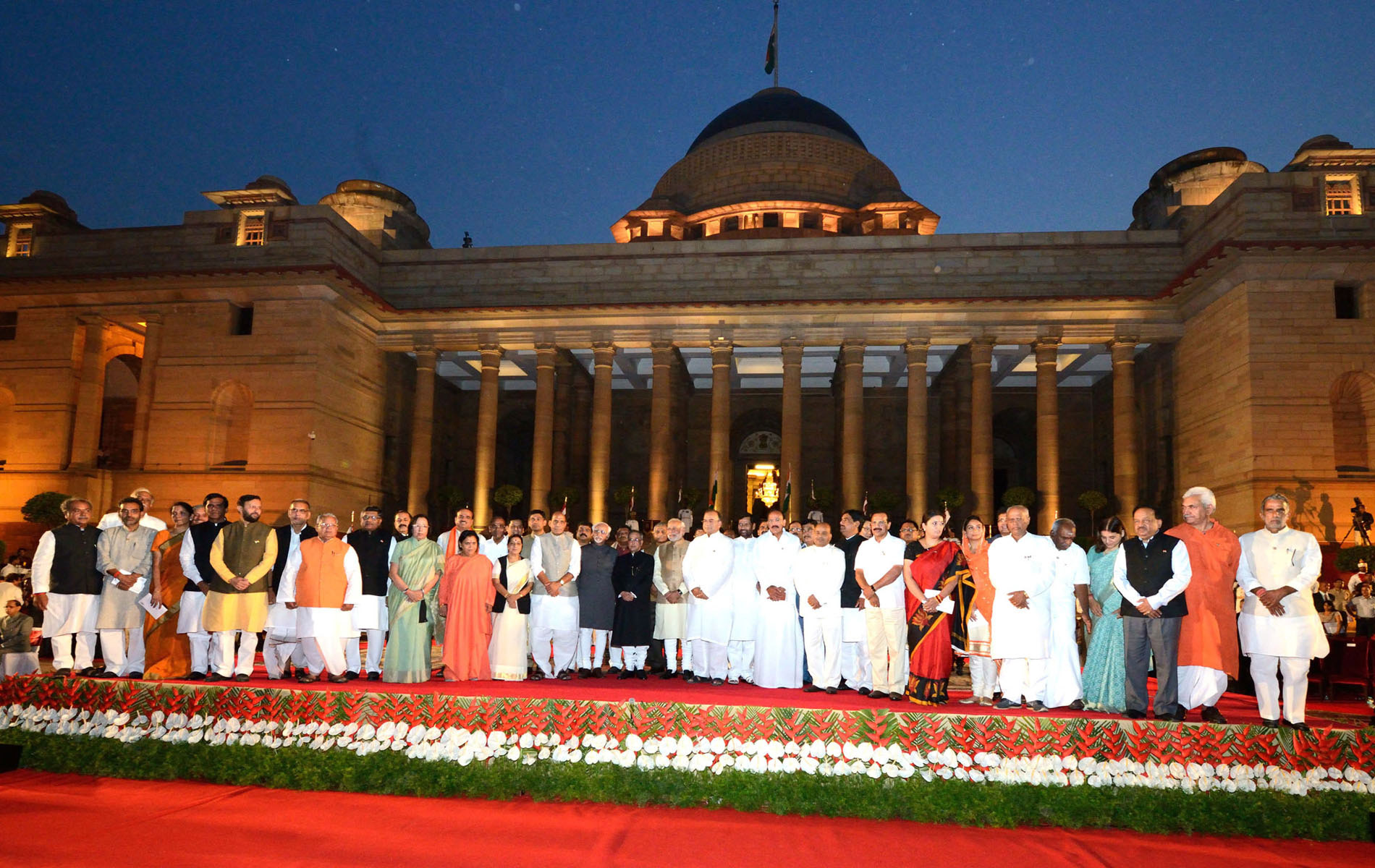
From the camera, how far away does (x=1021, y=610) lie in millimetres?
9266

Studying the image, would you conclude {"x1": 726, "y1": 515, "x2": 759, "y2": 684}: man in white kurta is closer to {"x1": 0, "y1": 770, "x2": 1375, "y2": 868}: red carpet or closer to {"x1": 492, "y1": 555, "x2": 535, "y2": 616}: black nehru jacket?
{"x1": 492, "y1": 555, "x2": 535, "y2": 616}: black nehru jacket

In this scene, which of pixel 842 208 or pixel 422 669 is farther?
pixel 842 208

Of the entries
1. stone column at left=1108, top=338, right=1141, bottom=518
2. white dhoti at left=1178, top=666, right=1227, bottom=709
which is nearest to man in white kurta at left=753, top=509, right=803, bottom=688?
white dhoti at left=1178, top=666, right=1227, bottom=709

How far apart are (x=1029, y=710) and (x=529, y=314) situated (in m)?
24.7

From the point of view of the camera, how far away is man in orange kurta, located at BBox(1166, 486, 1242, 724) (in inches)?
342

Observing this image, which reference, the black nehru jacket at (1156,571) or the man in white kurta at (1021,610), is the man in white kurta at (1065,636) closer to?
the man in white kurta at (1021,610)

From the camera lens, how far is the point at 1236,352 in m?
23.9

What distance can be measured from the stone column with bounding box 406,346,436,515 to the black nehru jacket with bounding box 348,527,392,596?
19.0 meters

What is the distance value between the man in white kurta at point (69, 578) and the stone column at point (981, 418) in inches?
955

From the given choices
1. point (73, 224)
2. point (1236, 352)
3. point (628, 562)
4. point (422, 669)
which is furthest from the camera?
point (73, 224)

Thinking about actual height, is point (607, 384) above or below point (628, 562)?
above

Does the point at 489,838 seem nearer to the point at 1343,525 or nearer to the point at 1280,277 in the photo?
the point at 1343,525

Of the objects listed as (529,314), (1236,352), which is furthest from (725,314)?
(1236,352)

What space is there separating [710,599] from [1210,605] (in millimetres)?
5706
